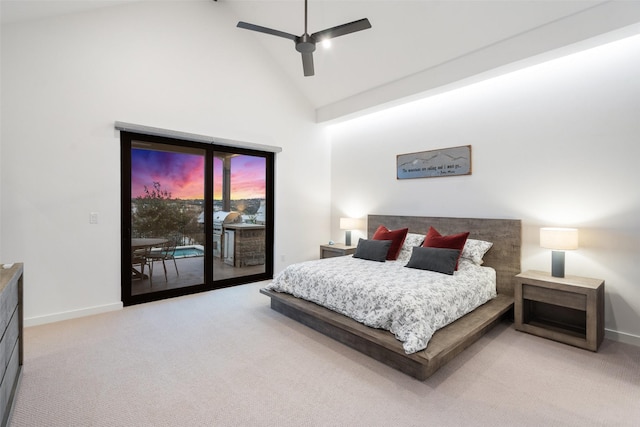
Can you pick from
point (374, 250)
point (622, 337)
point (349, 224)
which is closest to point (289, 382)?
point (374, 250)

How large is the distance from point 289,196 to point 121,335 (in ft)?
10.4

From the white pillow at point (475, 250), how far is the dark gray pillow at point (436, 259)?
0.40 metres

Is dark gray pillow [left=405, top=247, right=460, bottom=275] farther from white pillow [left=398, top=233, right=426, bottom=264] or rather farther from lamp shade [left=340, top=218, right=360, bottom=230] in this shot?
lamp shade [left=340, top=218, right=360, bottom=230]

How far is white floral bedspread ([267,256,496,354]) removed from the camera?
8.00 feet

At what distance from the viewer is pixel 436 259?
11.1 feet

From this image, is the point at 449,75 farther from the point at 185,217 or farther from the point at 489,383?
the point at 185,217

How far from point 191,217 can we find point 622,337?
202 inches

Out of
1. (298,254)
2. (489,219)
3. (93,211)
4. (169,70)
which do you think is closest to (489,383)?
(489,219)

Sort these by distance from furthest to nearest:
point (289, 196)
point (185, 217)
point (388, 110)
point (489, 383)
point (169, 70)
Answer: point (289, 196) → point (388, 110) → point (185, 217) → point (169, 70) → point (489, 383)

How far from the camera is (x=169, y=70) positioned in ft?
13.5

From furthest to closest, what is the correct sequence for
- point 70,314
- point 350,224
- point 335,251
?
point 350,224
point 335,251
point 70,314

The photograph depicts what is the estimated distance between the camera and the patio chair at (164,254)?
423 cm

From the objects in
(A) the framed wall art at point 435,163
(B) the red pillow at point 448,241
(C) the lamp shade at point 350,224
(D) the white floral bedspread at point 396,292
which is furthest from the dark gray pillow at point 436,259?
(C) the lamp shade at point 350,224

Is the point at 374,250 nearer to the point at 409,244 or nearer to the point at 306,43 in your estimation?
the point at 409,244
